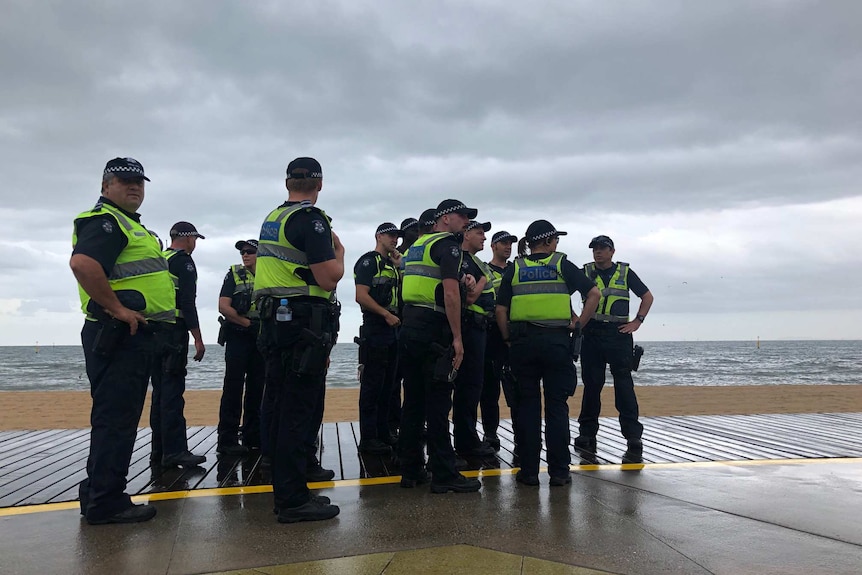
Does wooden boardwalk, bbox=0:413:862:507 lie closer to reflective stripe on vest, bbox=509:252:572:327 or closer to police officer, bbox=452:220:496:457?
police officer, bbox=452:220:496:457

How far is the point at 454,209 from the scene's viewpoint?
15.3 ft

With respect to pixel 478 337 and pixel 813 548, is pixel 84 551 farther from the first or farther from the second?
pixel 813 548

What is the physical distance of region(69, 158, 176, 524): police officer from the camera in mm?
3551

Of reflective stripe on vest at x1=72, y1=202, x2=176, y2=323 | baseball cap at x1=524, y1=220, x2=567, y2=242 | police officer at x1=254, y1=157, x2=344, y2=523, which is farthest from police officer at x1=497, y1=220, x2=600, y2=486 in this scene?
reflective stripe on vest at x1=72, y1=202, x2=176, y2=323

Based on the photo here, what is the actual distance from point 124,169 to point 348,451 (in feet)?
11.1

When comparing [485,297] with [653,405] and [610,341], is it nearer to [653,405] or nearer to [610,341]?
[610,341]

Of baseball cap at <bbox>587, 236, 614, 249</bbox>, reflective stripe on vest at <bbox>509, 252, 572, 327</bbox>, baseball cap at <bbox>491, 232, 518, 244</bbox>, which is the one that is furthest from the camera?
baseball cap at <bbox>491, 232, 518, 244</bbox>

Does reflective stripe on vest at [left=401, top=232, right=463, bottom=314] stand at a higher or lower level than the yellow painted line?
higher

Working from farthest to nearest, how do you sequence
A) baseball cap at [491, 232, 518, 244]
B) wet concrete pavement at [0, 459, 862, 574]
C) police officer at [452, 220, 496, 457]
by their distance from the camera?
baseball cap at [491, 232, 518, 244] → police officer at [452, 220, 496, 457] → wet concrete pavement at [0, 459, 862, 574]

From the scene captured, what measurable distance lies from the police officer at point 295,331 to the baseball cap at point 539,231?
1.87 meters

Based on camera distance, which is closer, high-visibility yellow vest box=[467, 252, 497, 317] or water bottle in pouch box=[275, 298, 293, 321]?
water bottle in pouch box=[275, 298, 293, 321]

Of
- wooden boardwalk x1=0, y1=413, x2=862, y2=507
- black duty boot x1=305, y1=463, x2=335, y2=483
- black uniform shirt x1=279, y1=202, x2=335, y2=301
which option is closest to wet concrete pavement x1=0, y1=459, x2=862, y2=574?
black duty boot x1=305, y1=463, x2=335, y2=483

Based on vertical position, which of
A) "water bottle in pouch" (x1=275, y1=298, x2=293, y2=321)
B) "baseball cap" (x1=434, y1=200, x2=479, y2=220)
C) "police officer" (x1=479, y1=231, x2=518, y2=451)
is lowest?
"police officer" (x1=479, y1=231, x2=518, y2=451)

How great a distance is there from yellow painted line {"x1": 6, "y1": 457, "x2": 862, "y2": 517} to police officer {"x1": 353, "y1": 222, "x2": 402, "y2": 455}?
3.78ft
